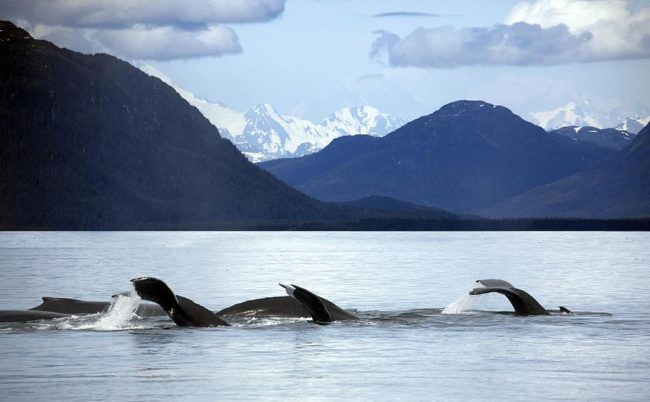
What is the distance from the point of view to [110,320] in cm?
3344

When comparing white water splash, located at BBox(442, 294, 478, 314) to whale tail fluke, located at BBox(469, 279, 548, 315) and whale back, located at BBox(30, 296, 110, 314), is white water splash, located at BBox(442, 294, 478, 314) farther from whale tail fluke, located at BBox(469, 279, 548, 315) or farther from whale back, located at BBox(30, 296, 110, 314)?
whale back, located at BBox(30, 296, 110, 314)

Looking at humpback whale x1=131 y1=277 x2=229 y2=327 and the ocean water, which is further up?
humpback whale x1=131 y1=277 x2=229 y2=327

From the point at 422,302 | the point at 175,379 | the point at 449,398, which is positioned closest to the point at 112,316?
the point at 175,379

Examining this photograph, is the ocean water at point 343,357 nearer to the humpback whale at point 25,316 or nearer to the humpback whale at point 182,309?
the humpback whale at point 182,309

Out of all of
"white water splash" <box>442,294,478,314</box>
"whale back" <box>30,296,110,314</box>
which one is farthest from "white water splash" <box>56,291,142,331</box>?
"white water splash" <box>442,294,478,314</box>

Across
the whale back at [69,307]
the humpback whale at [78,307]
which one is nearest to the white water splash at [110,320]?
the humpback whale at [78,307]

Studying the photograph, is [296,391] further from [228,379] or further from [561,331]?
[561,331]

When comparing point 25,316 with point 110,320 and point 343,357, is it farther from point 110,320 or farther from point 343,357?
point 343,357

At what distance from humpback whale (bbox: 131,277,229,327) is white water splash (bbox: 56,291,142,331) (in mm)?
2153

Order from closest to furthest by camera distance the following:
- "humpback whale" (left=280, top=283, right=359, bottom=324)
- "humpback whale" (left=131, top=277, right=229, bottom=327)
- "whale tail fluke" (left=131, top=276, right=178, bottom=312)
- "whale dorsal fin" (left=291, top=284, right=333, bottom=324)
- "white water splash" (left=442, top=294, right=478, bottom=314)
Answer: "whale tail fluke" (left=131, top=276, right=178, bottom=312), "humpback whale" (left=131, top=277, right=229, bottom=327), "humpback whale" (left=280, top=283, right=359, bottom=324), "whale dorsal fin" (left=291, top=284, right=333, bottom=324), "white water splash" (left=442, top=294, right=478, bottom=314)

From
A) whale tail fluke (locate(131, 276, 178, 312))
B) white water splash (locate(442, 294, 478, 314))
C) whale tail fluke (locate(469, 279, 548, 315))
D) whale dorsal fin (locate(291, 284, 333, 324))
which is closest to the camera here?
whale tail fluke (locate(131, 276, 178, 312))

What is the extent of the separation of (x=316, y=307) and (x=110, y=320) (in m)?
6.22

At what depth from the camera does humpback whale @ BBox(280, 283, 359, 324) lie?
29.2 m

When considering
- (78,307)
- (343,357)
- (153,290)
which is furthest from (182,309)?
(78,307)
